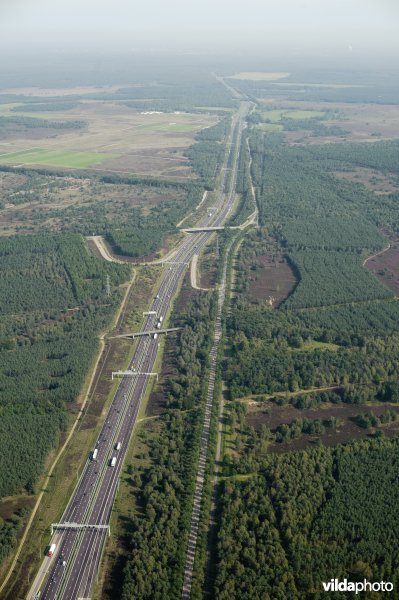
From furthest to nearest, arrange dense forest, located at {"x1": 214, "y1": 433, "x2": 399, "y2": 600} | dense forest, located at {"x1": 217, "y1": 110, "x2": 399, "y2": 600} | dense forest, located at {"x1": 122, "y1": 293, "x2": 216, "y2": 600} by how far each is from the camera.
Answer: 1. dense forest, located at {"x1": 217, "y1": 110, "x2": 399, "y2": 600}
2. dense forest, located at {"x1": 122, "y1": 293, "x2": 216, "y2": 600}
3. dense forest, located at {"x1": 214, "y1": 433, "x2": 399, "y2": 600}

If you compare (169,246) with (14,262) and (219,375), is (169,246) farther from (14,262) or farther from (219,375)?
(219,375)

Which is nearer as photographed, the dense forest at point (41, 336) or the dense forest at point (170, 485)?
the dense forest at point (170, 485)

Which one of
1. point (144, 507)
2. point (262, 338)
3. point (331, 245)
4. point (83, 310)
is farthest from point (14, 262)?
point (144, 507)

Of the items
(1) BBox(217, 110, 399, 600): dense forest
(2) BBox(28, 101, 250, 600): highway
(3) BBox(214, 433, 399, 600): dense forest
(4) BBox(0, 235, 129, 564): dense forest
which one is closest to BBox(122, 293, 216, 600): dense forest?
(2) BBox(28, 101, 250, 600): highway

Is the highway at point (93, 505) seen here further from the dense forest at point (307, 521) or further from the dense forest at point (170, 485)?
the dense forest at point (307, 521)

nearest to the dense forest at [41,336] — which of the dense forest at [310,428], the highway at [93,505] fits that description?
the highway at [93,505]

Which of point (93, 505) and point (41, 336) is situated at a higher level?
point (41, 336)

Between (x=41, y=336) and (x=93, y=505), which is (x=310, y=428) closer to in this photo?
(x=93, y=505)

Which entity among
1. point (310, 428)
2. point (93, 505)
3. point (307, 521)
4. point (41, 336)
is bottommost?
point (310, 428)

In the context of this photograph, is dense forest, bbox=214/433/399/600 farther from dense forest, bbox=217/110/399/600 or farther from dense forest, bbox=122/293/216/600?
dense forest, bbox=122/293/216/600

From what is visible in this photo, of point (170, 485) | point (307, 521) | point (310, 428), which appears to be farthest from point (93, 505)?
point (310, 428)

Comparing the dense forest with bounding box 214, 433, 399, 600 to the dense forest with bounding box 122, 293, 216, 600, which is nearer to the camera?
the dense forest with bounding box 214, 433, 399, 600
